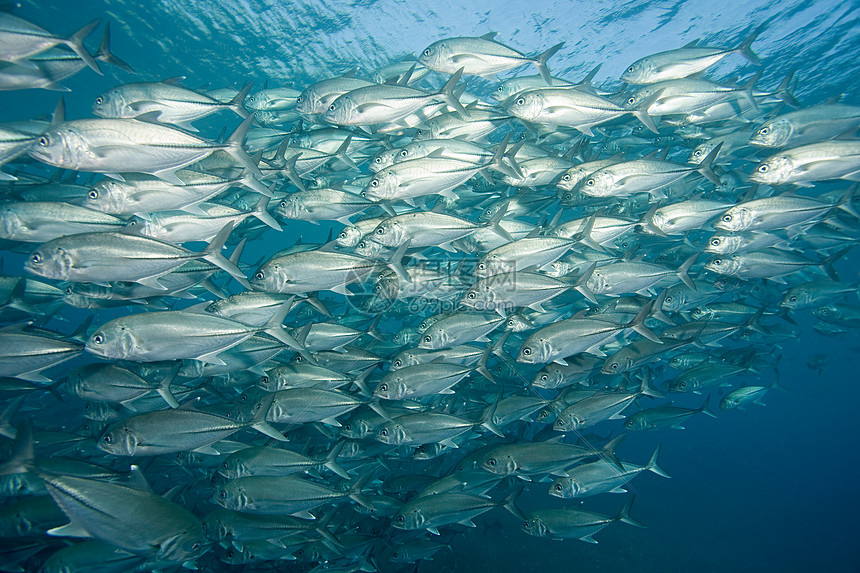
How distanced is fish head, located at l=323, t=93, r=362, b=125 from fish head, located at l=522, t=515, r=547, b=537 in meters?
5.78

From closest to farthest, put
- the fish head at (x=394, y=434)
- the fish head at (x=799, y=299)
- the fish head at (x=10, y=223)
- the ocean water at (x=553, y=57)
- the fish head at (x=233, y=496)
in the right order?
the fish head at (x=10, y=223) → the fish head at (x=233, y=496) → the fish head at (x=394, y=434) → the fish head at (x=799, y=299) → the ocean water at (x=553, y=57)

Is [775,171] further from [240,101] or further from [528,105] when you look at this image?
[240,101]

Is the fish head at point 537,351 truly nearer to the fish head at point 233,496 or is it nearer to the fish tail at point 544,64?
the fish head at point 233,496

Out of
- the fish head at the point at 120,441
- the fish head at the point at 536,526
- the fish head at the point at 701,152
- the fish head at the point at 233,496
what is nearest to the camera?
the fish head at the point at 120,441

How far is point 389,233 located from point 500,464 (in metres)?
3.26

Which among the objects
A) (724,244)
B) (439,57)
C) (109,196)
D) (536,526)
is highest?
(439,57)

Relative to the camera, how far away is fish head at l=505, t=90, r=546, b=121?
4.86 meters

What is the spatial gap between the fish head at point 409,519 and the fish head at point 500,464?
102 centimetres

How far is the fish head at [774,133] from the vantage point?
16.4 ft

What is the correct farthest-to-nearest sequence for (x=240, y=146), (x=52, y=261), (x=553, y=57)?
(x=553, y=57) → (x=240, y=146) → (x=52, y=261)

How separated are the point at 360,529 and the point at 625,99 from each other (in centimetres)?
751

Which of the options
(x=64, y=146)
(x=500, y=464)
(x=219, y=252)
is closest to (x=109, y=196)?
(x=64, y=146)

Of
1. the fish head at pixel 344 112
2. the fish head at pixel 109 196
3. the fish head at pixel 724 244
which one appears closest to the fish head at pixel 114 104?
the fish head at pixel 109 196

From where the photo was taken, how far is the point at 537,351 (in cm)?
479
